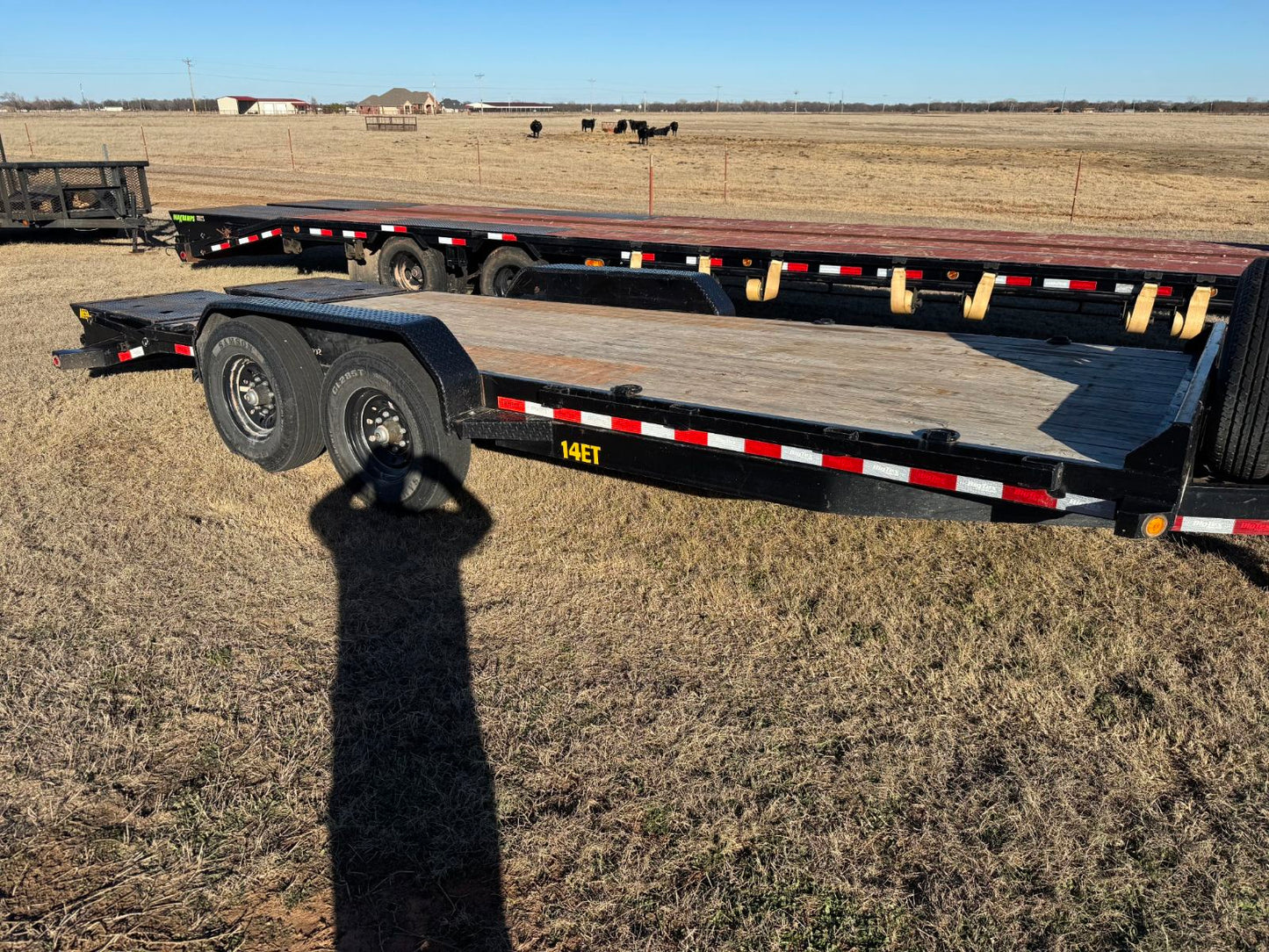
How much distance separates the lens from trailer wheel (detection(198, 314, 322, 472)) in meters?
5.41

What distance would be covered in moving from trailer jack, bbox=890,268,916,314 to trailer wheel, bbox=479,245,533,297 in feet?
12.9

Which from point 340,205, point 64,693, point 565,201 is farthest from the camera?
point 565,201

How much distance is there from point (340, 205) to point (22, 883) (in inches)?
537

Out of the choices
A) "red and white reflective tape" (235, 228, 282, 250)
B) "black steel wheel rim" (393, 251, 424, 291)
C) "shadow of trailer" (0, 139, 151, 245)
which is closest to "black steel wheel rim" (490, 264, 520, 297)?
"black steel wheel rim" (393, 251, 424, 291)

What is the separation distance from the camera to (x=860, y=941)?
2.56 metres

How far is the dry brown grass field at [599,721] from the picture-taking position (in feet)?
8.87

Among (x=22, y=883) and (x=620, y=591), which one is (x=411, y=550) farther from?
(x=22, y=883)

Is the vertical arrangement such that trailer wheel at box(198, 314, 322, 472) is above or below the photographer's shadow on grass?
above

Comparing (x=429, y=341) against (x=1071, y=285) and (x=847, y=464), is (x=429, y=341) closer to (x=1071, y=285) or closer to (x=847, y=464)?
(x=847, y=464)

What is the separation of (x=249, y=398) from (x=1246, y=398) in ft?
16.9

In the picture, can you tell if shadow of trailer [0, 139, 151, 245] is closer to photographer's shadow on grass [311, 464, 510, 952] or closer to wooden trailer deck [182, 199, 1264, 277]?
wooden trailer deck [182, 199, 1264, 277]

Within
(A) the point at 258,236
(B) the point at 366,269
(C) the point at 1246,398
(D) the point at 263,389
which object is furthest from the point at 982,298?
(A) the point at 258,236

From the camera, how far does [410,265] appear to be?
1140cm

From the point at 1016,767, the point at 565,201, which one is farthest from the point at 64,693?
the point at 565,201
